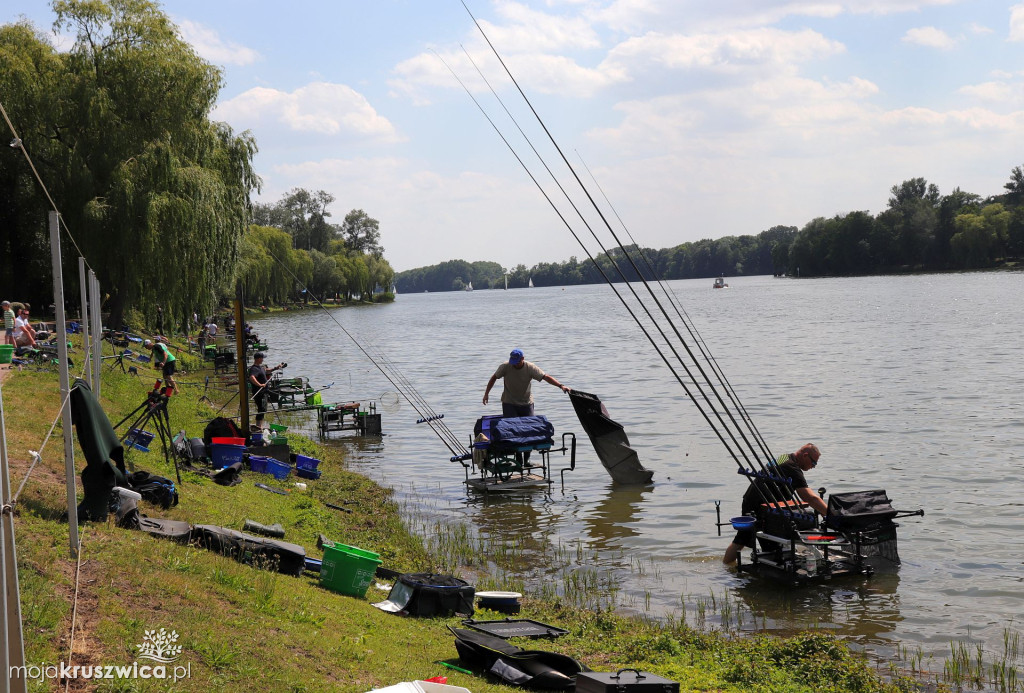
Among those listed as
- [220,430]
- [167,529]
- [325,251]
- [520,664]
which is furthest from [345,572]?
[325,251]

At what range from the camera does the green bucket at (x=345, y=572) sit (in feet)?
29.8

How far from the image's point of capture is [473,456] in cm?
1678

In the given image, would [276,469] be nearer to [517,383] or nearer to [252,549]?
[517,383]

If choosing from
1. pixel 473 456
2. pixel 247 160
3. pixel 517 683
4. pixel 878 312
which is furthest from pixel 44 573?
pixel 878 312

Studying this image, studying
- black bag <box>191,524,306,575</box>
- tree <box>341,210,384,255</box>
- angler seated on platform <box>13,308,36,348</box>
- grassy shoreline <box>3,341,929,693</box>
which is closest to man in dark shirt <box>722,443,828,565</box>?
grassy shoreline <box>3,341,929,693</box>

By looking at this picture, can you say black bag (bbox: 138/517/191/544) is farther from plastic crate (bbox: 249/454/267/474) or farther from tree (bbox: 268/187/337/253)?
tree (bbox: 268/187/337/253)

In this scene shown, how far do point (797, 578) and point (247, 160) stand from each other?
30.4 metres

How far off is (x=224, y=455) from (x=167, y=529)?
6.00m

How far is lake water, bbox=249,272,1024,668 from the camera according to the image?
10.7m

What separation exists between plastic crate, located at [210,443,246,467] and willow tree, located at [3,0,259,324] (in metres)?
14.6

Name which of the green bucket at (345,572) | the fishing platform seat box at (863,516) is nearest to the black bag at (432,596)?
the green bucket at (345,572)

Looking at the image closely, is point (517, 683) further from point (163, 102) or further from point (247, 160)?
point (247, 160)

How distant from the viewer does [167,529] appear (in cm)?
855

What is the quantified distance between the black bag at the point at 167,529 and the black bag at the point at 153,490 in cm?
116
